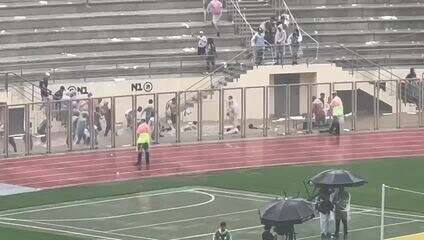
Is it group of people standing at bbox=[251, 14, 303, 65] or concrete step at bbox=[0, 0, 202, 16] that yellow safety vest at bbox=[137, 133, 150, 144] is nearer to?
group of people standing at bbox=[251, 14, 303, 65]

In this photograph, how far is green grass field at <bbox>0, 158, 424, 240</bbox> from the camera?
26.4 m

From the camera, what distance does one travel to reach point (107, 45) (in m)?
43.9

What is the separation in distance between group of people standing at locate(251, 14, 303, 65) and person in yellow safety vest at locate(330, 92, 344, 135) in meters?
5.64

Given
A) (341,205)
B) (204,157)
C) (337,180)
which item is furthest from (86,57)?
(337,180)

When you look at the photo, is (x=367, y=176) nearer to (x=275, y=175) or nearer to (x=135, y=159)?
(x=275, y=175)

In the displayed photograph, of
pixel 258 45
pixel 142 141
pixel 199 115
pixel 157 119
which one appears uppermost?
pixel 258 45

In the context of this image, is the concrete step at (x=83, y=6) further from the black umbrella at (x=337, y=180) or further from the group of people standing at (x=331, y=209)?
the black umbrella at (x=337, y=180)

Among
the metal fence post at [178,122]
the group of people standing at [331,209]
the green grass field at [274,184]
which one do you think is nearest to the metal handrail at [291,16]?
the metal fence post at [178,122]

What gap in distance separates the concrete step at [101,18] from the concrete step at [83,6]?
0.28 metres

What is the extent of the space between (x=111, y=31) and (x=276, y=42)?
277 inches

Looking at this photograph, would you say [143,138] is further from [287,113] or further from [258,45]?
[258,45]

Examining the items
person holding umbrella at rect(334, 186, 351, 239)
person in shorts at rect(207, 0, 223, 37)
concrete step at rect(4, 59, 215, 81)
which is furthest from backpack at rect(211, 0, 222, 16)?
person holding umbrella at rect(334, 186, 351, 239)

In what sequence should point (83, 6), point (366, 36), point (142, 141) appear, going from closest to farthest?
point (142, 141), point (83, 6), point (366, 36)

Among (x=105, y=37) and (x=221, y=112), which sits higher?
(x=105, y=37)
